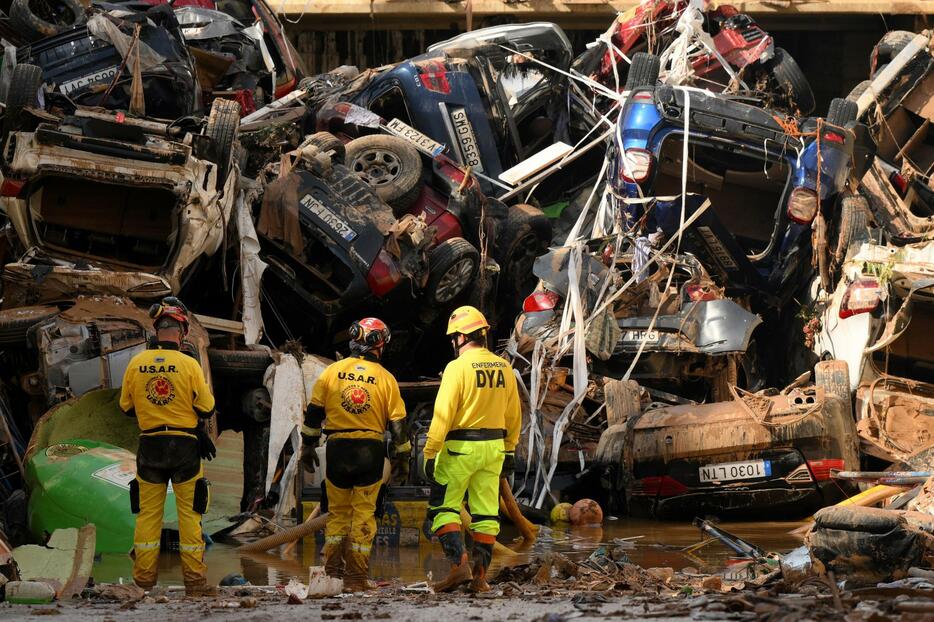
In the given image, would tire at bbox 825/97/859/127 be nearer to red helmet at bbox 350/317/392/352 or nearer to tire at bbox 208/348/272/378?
tire at bbox 208/348/272/378

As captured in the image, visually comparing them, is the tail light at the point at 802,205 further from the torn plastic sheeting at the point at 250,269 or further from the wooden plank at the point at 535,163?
the torn plastic sheeting at the point at 250,269

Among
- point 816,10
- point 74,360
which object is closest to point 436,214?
point 74,360

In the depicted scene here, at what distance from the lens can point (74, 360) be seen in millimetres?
9602

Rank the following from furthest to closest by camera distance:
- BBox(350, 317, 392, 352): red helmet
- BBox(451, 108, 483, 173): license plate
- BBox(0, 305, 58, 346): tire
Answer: BBox(451, 108, 483, 173): license plate < BBox(0, 305, 58, 346): tire < BBox(350, 317, 392, 352): red helmet

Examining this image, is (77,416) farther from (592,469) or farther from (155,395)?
(592,469)

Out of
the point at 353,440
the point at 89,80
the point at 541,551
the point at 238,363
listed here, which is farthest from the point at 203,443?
the point at 89,80

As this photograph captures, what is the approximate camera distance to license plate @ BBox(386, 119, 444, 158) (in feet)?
44.7

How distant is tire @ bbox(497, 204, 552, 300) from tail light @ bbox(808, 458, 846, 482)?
4689mm

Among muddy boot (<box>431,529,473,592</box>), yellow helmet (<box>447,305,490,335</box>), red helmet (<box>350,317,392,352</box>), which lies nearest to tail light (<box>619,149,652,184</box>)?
red helmet (<box>350,317,392,352</box>)

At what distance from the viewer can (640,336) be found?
11781 mm

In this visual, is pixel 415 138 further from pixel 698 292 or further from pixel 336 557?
pixel 336 557

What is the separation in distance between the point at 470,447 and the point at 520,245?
22.9 feet

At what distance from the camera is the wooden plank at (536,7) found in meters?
20.4

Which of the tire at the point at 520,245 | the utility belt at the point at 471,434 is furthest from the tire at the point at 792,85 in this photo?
the utility belt at the point at 471,434
